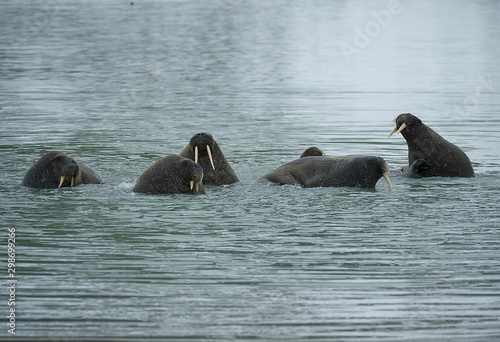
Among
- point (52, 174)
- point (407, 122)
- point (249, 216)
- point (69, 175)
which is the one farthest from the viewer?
point (407, 122)

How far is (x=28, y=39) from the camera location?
3828cm

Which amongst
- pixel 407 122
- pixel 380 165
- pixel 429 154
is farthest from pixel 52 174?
pixel 429 154

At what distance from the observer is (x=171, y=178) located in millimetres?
10477

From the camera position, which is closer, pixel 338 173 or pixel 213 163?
pixel 338 173

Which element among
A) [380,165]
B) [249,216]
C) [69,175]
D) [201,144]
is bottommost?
[249,216]

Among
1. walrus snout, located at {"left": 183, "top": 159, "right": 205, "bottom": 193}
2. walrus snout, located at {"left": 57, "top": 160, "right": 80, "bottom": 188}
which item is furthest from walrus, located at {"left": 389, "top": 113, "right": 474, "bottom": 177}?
walrus snout, located at {"left": 57, "top": 160, "right": 80, "bottom": 188}

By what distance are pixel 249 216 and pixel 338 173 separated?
6.15 feet

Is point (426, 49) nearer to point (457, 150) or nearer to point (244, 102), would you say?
point (244, 102)

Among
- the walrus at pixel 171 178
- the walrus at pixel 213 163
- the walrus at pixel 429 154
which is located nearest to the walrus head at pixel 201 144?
the walrus at pixel 213 163

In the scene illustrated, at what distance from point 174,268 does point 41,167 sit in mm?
3981

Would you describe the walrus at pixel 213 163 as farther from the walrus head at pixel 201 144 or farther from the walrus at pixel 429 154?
the walrus at pixel 429 154

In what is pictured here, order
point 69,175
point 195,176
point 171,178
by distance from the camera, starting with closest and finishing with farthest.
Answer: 1. point 195,176
2. point 171,178
3. point 69,175

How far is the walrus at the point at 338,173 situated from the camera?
1105 cm

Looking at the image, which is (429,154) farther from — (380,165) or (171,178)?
(171,178)
